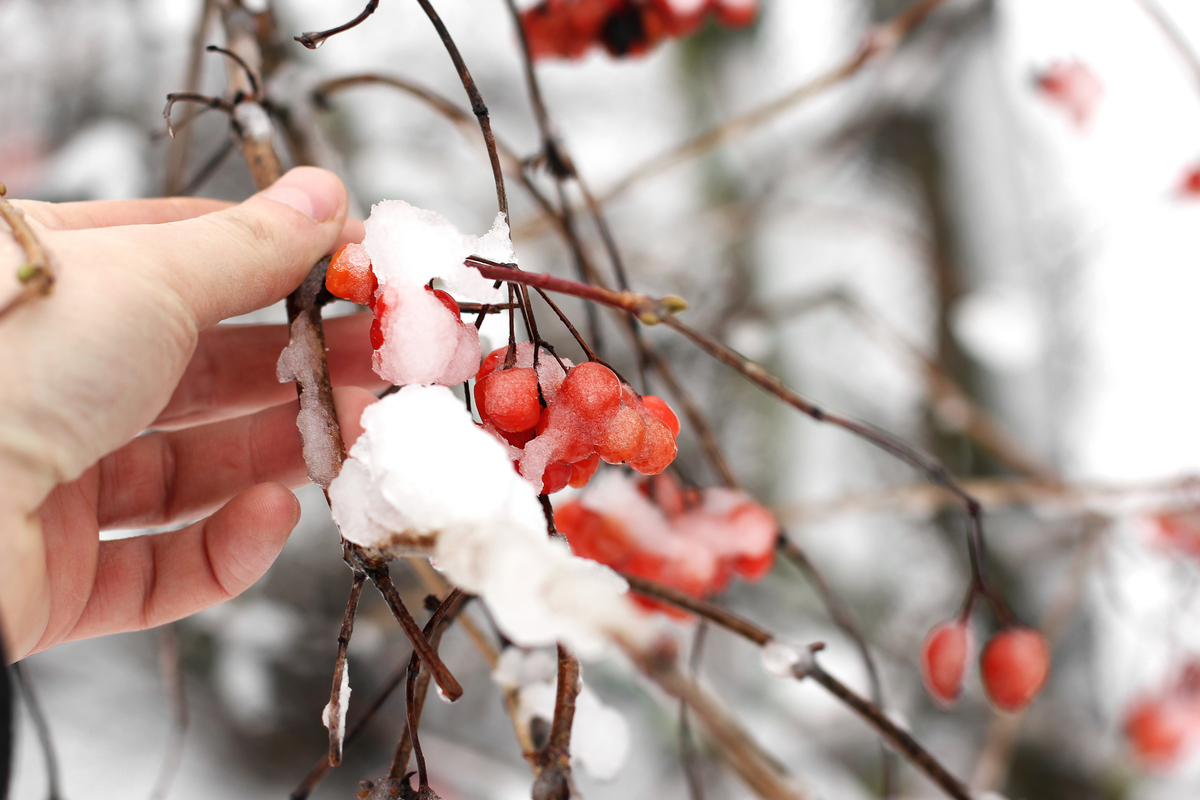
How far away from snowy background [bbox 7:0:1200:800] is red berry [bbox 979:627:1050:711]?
48 centimetres

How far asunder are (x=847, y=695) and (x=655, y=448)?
6.2 inches

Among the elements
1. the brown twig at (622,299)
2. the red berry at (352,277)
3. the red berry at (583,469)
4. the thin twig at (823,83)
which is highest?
the thin twig at (823,83)

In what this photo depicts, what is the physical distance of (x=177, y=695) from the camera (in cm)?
50

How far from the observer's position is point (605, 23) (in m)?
0.63

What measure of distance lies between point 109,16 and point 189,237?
2.90 feet

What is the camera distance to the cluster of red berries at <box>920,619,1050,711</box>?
48 centimetres

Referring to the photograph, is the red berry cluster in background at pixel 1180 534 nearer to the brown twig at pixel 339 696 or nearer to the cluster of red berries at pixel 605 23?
the cluster of red berries at pixel 605 23

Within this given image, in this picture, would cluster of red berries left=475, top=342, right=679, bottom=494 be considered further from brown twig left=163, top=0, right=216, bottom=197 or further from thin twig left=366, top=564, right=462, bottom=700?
brown twig left=163, top=0, right=216, bottom=197

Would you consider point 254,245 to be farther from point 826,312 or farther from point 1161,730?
point 1161,730

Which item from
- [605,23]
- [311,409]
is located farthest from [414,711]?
[605,23]

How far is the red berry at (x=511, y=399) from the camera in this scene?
10.2 inches

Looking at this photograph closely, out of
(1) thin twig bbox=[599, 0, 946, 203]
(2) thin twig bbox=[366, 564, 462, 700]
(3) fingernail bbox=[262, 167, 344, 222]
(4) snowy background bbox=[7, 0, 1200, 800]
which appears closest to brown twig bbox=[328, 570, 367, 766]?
(2) thin twig bbox=[366, 564, 462, 700]

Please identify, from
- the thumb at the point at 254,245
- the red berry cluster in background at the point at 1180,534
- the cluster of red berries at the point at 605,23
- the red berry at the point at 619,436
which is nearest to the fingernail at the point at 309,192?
the thumb at the point at 254,245

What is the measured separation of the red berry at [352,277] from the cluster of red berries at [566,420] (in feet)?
0.19
